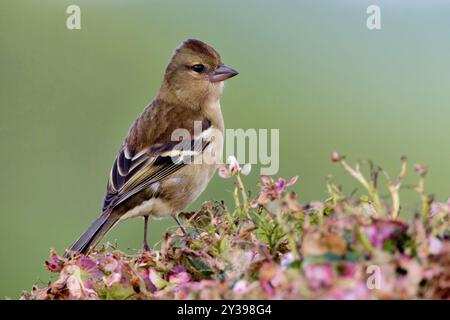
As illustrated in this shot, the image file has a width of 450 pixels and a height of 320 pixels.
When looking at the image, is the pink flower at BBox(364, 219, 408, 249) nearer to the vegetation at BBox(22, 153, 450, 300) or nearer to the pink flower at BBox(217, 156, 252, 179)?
the vegetation at BBox(22, 153, 450, 300)

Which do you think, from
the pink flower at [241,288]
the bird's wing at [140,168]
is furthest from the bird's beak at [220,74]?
the pink flower at [241,288]

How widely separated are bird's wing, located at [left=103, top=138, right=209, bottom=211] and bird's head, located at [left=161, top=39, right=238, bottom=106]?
64 cm

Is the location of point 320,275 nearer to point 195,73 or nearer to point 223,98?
point 195,73

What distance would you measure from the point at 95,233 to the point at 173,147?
2.82ft

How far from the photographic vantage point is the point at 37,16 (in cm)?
1246

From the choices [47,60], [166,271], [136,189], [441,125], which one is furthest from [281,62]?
[166,271]

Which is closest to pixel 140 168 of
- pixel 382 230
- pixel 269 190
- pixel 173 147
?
pixel 173 147

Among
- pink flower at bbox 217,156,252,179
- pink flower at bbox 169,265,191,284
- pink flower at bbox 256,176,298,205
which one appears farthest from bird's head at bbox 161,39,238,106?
pink flower at bbox 169,265,191,284

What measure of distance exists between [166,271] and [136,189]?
2057mm

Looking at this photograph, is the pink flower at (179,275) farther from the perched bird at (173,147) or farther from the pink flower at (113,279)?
the perched bird at (173,147)

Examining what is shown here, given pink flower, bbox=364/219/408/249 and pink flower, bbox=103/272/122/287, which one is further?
pink flower, bbox=103/272/122/287

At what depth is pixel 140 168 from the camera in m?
4.07

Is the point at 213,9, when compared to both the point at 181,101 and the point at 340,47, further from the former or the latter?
the point at 181,101

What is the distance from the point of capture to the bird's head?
474 centimetres
